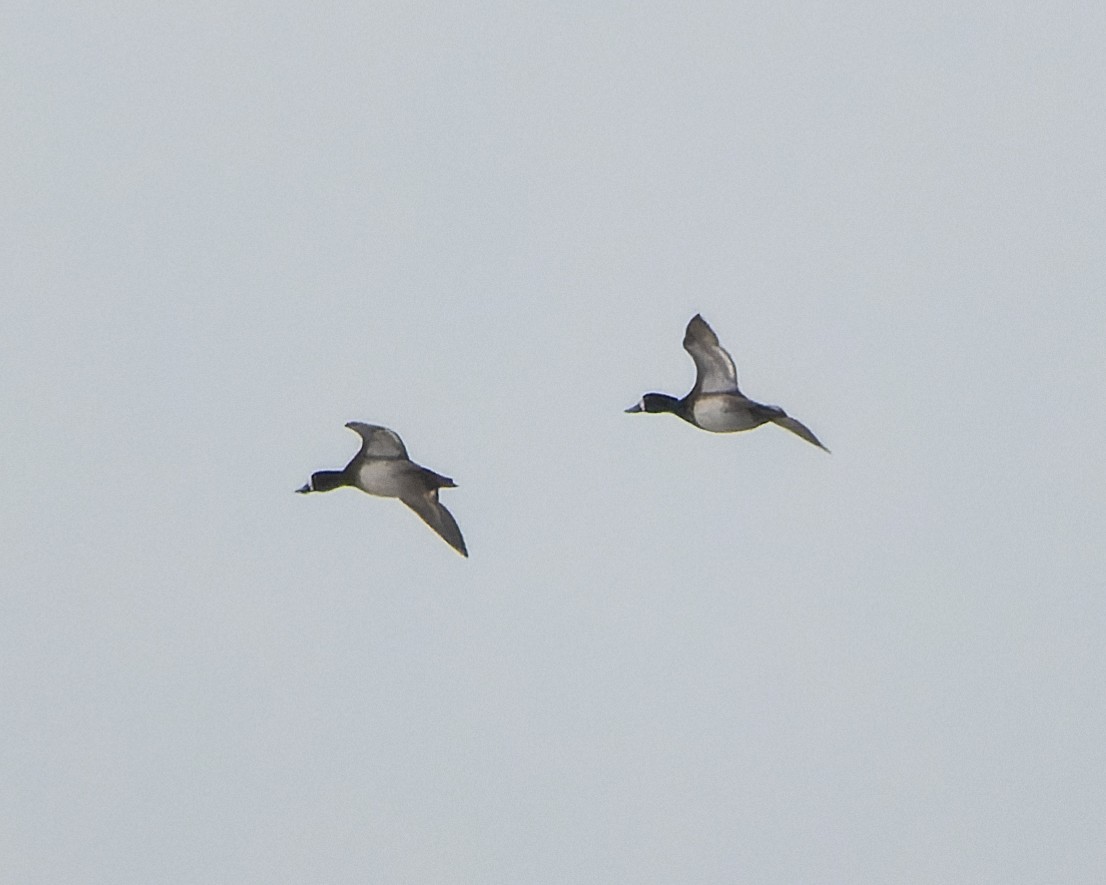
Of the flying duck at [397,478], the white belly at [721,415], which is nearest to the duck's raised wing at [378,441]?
the flying duck at [397,478]

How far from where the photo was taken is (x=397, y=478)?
33406 millimetres

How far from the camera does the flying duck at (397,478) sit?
32781 millimetres

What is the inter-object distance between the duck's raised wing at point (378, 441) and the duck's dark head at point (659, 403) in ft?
18.1

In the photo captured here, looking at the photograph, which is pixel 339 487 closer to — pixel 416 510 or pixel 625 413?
pixel 416 510

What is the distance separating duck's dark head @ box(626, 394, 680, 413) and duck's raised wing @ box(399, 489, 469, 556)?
564 cm

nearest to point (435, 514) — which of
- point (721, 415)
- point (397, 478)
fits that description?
point (397, 478)

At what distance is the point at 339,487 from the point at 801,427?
6734 millimetres

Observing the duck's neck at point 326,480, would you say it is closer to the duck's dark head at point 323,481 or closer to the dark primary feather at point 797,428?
the duck's dark head at point 323,481

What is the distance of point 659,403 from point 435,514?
5.95 metres

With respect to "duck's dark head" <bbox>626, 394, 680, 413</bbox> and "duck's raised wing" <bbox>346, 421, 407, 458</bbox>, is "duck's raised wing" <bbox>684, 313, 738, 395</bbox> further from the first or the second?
"duck's raised wing" <bbox>346, 421, 407, 458</bbox>

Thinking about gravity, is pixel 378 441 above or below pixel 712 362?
below

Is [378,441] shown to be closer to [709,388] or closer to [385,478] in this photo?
[385,478]

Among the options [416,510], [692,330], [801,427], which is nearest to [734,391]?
[692,330]

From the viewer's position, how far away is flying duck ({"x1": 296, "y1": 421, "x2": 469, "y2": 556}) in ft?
108
